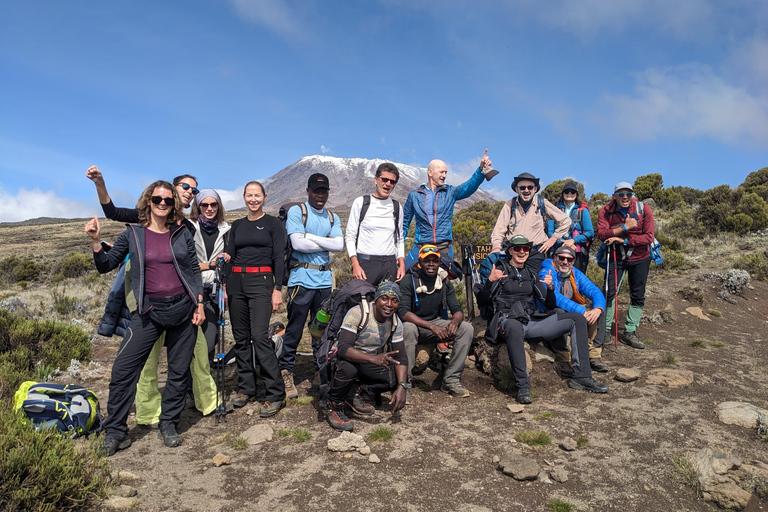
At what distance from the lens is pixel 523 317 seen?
208 inches

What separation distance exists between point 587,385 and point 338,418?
296 cm

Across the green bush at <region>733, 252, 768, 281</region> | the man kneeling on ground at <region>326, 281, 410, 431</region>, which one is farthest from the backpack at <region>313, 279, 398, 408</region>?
the green bush at <region>733, 252, 768, 281</region>

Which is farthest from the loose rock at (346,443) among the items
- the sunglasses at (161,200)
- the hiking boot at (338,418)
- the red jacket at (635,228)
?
the red jacket at (635,228)

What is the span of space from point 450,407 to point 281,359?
2.08 meters

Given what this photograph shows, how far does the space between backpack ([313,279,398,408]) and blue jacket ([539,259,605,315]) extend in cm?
236

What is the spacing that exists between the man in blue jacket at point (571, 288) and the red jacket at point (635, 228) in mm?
1425

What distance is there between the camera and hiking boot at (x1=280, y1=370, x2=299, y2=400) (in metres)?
5.16

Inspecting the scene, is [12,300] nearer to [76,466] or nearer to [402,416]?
[76,466]

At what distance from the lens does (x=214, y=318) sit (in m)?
4.82

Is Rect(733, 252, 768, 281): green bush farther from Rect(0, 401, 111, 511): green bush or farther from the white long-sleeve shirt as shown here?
Rect(0, 401, 111, 511): green bush

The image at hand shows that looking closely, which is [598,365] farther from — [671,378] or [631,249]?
[631,249]

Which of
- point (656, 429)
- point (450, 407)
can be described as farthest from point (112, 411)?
point (656, 429)

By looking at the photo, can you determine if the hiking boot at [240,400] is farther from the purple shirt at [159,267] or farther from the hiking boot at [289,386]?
the purple shirt at [159,267]

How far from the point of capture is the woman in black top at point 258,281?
4.62m
